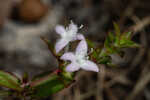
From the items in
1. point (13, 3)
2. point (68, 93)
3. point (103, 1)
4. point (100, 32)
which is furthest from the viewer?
point (13, 3)

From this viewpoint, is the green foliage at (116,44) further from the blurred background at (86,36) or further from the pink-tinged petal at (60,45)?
the blurred background at (86,36)

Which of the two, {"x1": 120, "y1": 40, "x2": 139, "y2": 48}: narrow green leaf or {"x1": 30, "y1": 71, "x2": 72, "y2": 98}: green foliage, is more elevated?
{"x1": 120, "y1": 40, "x2": 139, "y2": 48}: narrow green leaf

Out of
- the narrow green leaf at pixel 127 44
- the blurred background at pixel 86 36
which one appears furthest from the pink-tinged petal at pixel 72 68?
the blurred background at pixel 86 36

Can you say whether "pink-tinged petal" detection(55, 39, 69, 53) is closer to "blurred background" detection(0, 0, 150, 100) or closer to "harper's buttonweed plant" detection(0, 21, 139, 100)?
"harper's buttonweed plant" detection(0, 21, 139, 100)

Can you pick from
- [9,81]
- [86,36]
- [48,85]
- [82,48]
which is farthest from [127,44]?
[86,36]

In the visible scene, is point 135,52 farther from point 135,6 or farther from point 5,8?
point 5,8

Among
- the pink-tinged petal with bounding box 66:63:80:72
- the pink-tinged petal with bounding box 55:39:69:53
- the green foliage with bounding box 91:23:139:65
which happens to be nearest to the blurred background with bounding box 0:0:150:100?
the green foliage with bounding box 91:23:139:65

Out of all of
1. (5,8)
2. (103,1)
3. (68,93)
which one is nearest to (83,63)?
(68,93)

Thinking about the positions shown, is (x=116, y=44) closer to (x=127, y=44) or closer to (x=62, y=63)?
(x=127, y=44)
